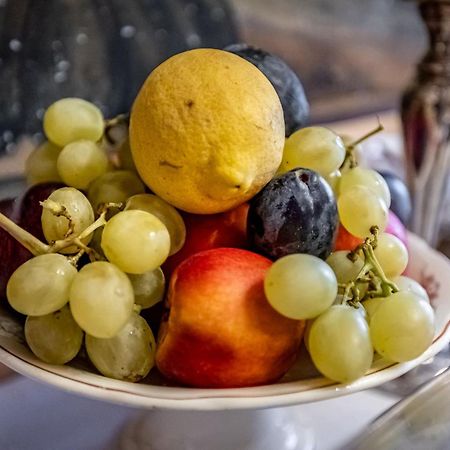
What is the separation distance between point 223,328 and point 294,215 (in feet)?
0.28

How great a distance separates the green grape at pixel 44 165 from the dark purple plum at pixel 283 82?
0.16m

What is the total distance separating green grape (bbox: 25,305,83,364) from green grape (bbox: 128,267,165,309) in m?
0.04

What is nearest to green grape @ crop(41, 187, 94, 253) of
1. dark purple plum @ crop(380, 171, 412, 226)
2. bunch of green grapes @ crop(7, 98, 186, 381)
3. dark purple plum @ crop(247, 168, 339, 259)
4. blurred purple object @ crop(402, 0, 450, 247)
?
bunch of green grapes @ crop(7, 98, 186, 381)

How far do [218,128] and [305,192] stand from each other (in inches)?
2.7

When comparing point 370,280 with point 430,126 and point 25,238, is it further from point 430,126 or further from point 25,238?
point 430,126

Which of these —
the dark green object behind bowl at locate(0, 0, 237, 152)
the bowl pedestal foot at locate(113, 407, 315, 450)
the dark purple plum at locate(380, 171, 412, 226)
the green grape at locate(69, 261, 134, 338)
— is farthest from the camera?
the dark green object behind bowl at locate(0, 0, 237, 152)

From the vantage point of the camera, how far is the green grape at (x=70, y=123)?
495mm

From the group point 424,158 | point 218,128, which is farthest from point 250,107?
point 424,158

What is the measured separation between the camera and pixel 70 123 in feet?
1.62

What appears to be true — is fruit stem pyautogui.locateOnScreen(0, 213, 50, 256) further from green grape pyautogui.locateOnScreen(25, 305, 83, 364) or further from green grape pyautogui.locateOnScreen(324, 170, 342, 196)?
green grape pyautogui.locateOnScreen(324, 170, 342, 196)

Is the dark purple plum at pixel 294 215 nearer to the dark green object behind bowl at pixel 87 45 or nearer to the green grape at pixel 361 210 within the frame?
the green grape at pixel 361 210

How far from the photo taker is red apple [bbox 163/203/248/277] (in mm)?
451

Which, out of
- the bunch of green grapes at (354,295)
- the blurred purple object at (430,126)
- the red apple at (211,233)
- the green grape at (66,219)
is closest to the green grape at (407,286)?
the bunch of green grapes at (354,295)

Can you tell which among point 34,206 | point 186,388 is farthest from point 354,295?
point 34,206
